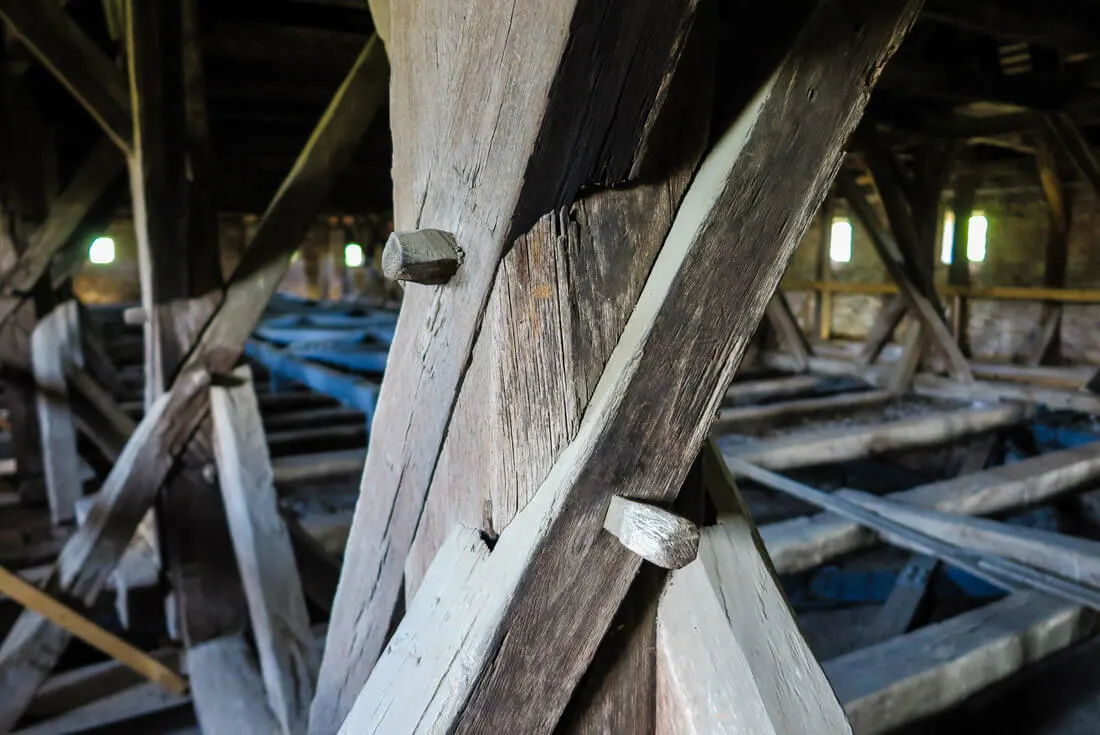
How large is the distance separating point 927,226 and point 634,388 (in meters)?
5.01

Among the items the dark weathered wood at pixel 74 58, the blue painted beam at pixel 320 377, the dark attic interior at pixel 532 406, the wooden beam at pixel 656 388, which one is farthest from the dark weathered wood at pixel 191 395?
the wooden beam at pixel 656 388

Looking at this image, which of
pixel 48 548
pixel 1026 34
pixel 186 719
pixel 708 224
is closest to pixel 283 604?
pixel 186 719

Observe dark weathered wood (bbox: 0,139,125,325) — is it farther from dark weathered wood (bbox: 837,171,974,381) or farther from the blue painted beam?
dark weathered wood (bbox: 837,171,974,381)

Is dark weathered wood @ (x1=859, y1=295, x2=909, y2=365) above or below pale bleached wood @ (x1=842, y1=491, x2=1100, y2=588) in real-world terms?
above

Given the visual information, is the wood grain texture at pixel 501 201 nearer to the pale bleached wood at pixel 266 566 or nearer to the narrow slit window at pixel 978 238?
the pale bleached wood at pixel 266 566

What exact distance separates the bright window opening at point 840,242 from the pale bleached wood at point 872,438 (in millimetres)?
8139

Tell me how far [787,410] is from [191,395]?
3025 mm

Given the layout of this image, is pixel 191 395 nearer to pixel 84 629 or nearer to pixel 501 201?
pixel 84 629

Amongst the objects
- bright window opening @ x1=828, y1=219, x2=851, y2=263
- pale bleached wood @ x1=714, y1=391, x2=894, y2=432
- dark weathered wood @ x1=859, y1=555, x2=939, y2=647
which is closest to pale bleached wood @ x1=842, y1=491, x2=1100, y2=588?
dark weathered wood @ x1=859, y1=555, x2=939, y2=647

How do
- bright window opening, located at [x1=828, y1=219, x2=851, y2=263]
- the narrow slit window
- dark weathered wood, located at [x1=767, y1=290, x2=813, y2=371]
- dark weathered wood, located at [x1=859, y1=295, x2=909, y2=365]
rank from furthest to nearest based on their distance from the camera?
1. bright window opening, located at [x1=828, y1=219, x2=851, y2=263]
2. the narrow slit window
3. dark weathered wood, located at [x1=767, y1=290, x2=813, y2=371]
4. dark weathered wood, located at [x1=859, y1=295, x2=909, y2=365]

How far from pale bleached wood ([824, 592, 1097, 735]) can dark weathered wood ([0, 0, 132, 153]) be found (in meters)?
2.26

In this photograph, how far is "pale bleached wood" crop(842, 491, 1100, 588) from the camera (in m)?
2.34

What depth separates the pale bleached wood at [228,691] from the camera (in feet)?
6.50

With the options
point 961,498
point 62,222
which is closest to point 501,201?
point 961,498
